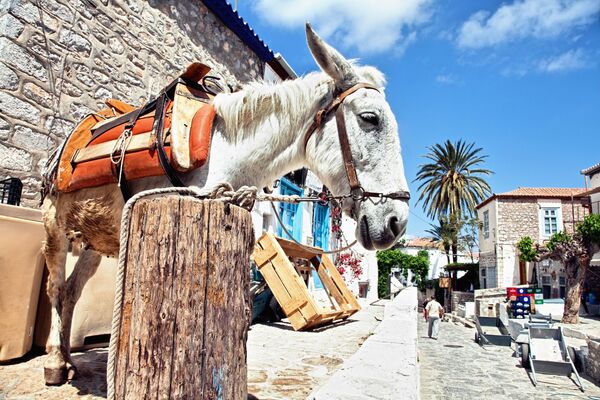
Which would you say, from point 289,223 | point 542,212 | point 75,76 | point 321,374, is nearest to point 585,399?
point 321,374

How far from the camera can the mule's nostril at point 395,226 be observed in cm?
199

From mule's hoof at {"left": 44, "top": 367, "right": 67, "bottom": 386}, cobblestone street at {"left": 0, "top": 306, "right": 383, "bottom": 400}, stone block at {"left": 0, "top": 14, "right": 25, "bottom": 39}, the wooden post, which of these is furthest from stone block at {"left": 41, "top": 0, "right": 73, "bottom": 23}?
the wooden post

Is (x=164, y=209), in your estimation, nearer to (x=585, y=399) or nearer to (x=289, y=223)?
(x=585, y=399)

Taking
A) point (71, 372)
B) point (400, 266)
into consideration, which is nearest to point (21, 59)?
point (71, 372)

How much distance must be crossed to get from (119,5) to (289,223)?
22.5 ft

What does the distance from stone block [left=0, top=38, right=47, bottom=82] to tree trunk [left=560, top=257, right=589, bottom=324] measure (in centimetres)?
2119

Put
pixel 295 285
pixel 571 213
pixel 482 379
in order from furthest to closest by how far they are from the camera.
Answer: pixel 571 213 < pixel 482 379 < pixel 295 285

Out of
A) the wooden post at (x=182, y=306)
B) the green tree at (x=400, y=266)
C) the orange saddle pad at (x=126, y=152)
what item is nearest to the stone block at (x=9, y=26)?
the orange saddle pad at (x=126, y=152)

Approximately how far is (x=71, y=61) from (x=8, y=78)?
35.6 inches

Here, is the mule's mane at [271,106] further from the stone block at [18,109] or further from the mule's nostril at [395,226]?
the stone block at [18,109]

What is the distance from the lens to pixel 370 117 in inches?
85.7

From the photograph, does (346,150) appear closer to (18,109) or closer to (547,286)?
(18,109)

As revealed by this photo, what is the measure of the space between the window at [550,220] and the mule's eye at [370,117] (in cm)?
3532

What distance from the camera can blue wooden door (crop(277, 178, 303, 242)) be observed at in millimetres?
10477
